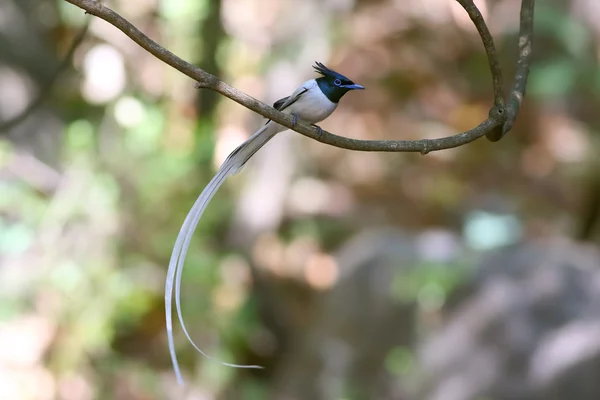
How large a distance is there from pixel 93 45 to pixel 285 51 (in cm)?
173

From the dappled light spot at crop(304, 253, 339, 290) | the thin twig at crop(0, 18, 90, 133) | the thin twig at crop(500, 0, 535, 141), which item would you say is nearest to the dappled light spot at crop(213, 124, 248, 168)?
the dappled light spot at crop(304, 253, 339, 290)

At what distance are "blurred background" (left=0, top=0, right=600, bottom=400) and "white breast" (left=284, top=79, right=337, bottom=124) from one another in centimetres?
193

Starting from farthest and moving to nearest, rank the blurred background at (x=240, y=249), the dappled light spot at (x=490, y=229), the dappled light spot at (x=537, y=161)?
1. the dappled light spot at (x=537, y=161)
2. the dappled light spot at (x=490, y=229)
3. the blurred background at (x=240, y=249)

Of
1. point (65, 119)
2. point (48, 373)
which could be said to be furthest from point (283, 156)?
point (48, 373)

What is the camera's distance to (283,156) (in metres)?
7.62

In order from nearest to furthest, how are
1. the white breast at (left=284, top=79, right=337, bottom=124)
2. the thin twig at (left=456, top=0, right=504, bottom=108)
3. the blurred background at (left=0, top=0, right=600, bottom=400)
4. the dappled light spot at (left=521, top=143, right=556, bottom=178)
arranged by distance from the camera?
the thin twig at (left=456, top=0, right=504, bottom=108) < the white breast at (left=284, top=79, right=337, bottom=124) < the blurred background at (left=0, top=0, right=600, bottom=400) < the dappled light spot at (left=521, top=143, right=556, bottom=178)

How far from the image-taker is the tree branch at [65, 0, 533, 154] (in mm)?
1877

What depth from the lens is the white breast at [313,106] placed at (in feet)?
8.46

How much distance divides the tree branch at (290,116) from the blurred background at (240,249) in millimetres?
2296

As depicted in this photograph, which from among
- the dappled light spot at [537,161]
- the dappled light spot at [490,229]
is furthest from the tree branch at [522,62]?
the dappled light spot at [537,161]

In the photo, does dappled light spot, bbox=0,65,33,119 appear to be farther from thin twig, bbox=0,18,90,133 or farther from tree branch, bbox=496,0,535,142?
tree branch, bbox=496,0,535,142

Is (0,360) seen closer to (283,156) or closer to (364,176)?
(283,156)

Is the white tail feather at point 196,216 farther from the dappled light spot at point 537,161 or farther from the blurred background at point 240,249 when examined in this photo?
the dappled light spot at point 537,161

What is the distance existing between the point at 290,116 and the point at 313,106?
512mm
